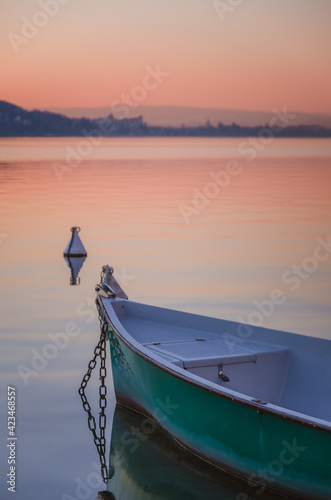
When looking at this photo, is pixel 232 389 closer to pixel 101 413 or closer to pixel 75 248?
Result: pixel 101 413

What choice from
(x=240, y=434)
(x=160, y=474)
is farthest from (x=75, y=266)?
(x=240, y=434)

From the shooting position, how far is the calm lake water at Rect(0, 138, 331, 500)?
7.06 meters

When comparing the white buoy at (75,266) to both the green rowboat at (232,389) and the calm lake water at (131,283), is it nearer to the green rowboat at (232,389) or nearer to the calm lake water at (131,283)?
the calm lake water at (131,283)

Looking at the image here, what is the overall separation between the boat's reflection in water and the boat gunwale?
66 centimetres

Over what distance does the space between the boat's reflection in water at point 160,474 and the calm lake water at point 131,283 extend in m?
0.01

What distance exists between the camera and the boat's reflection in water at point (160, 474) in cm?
656

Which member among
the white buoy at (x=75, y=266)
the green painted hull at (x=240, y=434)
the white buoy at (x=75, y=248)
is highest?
the green painted hull at (x=240, y=434)

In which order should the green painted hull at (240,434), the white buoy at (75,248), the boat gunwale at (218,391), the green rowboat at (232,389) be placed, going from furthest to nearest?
the white buoy at (75,248) < the green rowboat at (232,389) < the green painted hull at (240,434) < the boat gunwale at (218,391)

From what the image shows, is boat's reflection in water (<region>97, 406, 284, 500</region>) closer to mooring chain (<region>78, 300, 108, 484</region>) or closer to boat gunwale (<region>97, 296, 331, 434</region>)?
mooring chain (<region>78, 300, 108, 484</region>)

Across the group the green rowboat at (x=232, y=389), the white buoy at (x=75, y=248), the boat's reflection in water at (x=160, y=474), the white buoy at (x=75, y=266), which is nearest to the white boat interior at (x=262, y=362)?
the green rowboat at (x=232, y=389)

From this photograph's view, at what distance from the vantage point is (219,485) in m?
6.61

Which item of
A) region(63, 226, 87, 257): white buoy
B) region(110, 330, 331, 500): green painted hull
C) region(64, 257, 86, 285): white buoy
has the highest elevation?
region(110, 330, 331, 500): green painted hull

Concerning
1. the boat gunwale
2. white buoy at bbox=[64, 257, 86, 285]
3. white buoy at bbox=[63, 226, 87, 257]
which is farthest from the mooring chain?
white buoy at bbox=[63, 226, 87, 257]

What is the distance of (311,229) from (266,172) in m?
20.9
